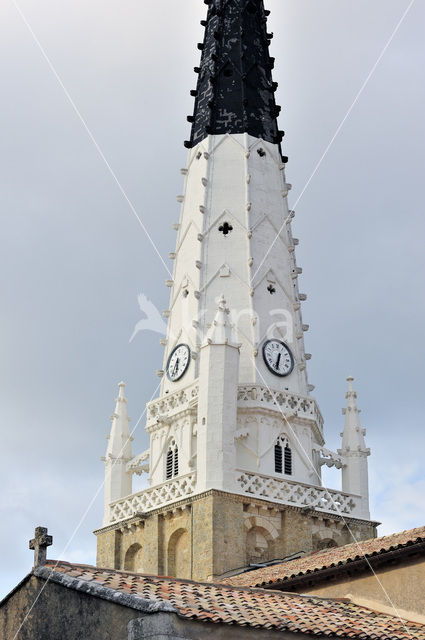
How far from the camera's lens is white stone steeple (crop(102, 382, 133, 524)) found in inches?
1843

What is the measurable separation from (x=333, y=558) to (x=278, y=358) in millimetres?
15374

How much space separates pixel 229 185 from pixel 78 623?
27548mm

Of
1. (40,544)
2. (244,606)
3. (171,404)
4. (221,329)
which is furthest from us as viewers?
(171,404)

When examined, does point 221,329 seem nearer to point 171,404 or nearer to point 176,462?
point 171,404

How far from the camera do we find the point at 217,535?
1591 inches

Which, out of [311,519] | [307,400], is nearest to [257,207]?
[307,400]

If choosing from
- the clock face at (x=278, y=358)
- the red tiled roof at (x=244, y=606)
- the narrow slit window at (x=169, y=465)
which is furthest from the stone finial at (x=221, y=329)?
the red tiled roof at (x=244, y=606)

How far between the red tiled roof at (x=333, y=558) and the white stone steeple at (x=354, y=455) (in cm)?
1086

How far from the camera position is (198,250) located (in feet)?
157

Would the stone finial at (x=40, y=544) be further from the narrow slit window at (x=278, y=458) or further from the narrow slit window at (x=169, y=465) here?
the narrow slit window at (x=278, y=458)

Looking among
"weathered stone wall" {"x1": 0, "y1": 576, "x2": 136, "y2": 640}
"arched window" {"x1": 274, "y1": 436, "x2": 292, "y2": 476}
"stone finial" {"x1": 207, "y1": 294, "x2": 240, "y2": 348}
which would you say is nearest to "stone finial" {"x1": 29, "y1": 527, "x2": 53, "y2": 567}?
"weathered stone wall" {"x1": 0, "y1": 576, "x2": 136, "y2": 640}

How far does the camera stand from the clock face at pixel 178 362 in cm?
4594

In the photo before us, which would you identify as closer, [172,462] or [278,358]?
[172,462]

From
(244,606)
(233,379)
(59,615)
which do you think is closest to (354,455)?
(233,379)
